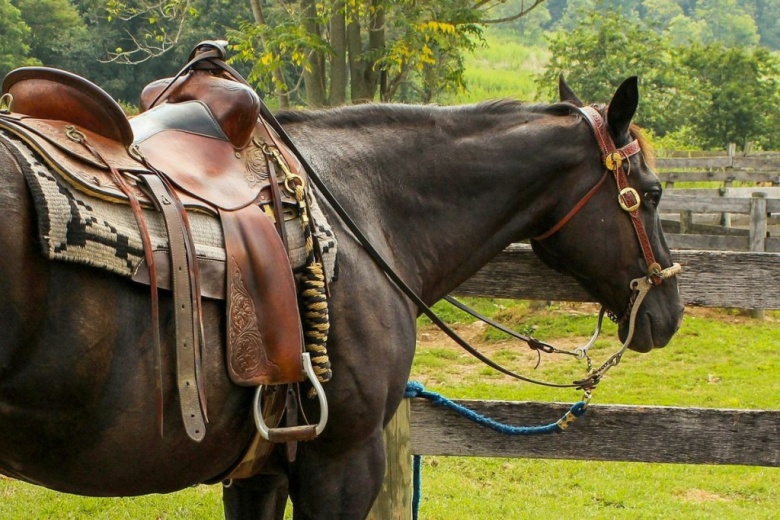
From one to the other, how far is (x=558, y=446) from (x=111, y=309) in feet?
7.20

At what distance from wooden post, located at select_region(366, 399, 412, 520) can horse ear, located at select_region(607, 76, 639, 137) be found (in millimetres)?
1393

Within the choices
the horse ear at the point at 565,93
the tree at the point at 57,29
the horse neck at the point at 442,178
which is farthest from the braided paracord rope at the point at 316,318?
the tree at the point at 57,29

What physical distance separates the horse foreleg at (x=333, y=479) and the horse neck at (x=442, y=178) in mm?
632

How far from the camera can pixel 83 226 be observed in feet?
6.09

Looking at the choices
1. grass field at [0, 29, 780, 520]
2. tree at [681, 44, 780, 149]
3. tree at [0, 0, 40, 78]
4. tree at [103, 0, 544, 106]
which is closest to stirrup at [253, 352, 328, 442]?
grass field at [0, 29, 780, 520]

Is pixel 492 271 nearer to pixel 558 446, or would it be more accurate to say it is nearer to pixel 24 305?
pixel 558 446

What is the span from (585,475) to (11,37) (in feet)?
81.2

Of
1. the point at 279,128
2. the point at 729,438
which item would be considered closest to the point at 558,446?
the point at 729,438

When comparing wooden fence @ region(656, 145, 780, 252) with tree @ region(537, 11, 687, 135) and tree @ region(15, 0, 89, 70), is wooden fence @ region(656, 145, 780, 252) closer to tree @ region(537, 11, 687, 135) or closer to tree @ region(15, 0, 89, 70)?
tree @ region(537, 11, 687, 135)

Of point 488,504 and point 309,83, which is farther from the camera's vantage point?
point 309,83

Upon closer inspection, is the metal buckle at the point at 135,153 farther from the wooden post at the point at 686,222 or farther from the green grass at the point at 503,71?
the green grass at the point at 503,71

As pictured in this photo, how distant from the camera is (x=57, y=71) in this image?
2.10 m

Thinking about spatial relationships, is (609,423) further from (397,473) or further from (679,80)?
(679,80)

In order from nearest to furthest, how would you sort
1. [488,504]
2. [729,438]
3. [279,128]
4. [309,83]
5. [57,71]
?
1. [57,71]
2. [279,128]
3. [729,438]
4. [488,504]
5. [309,83]
